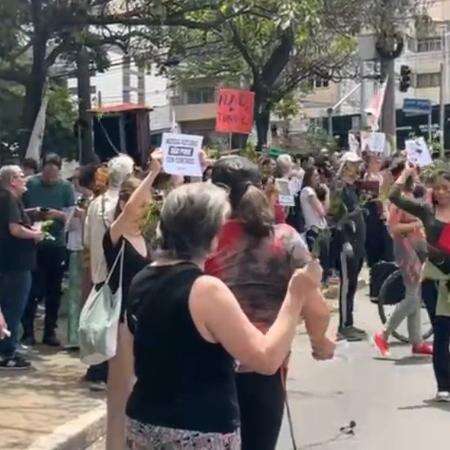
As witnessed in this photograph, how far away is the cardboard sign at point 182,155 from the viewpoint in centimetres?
780

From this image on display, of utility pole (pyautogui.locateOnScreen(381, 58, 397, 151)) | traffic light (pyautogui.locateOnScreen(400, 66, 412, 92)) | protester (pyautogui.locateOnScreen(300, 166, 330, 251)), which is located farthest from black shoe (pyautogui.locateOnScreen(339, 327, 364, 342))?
traffic light (pyautogui.locateOnScreen(400, 66, 412, 92))

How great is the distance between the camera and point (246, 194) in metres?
5.09

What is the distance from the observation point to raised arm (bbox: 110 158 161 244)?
6.45 m

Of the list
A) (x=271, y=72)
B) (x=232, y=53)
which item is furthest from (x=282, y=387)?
(x=232, y=53)

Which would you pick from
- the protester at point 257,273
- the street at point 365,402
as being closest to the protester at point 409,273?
the street at point 365,402

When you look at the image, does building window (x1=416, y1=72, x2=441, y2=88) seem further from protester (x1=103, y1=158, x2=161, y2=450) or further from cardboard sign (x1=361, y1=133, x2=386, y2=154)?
protester (x1=103, y1=158, x2=161, y2=450)

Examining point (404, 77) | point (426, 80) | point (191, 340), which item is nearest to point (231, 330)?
point (191, 340)

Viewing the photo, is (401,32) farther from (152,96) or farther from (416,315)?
(152,96)

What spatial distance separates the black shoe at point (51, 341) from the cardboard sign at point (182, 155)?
3.57 meters

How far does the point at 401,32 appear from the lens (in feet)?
78.6

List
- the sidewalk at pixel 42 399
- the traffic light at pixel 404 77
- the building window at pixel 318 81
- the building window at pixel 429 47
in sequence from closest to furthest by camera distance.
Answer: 1. the sidewalk at pixel 42 399
2. the building window at pixel 318 81
3. the traffic light at pixel 404 77
4. the building window at pixel 429 47

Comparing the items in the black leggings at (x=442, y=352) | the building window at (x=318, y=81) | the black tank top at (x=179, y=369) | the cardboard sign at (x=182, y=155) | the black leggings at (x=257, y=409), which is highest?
the building window at (x=318, y=81)

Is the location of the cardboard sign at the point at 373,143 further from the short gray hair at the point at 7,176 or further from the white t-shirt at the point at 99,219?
the white t-shirt at the point at 99,219

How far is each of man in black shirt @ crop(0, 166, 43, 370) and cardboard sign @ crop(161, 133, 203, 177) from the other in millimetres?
2270
